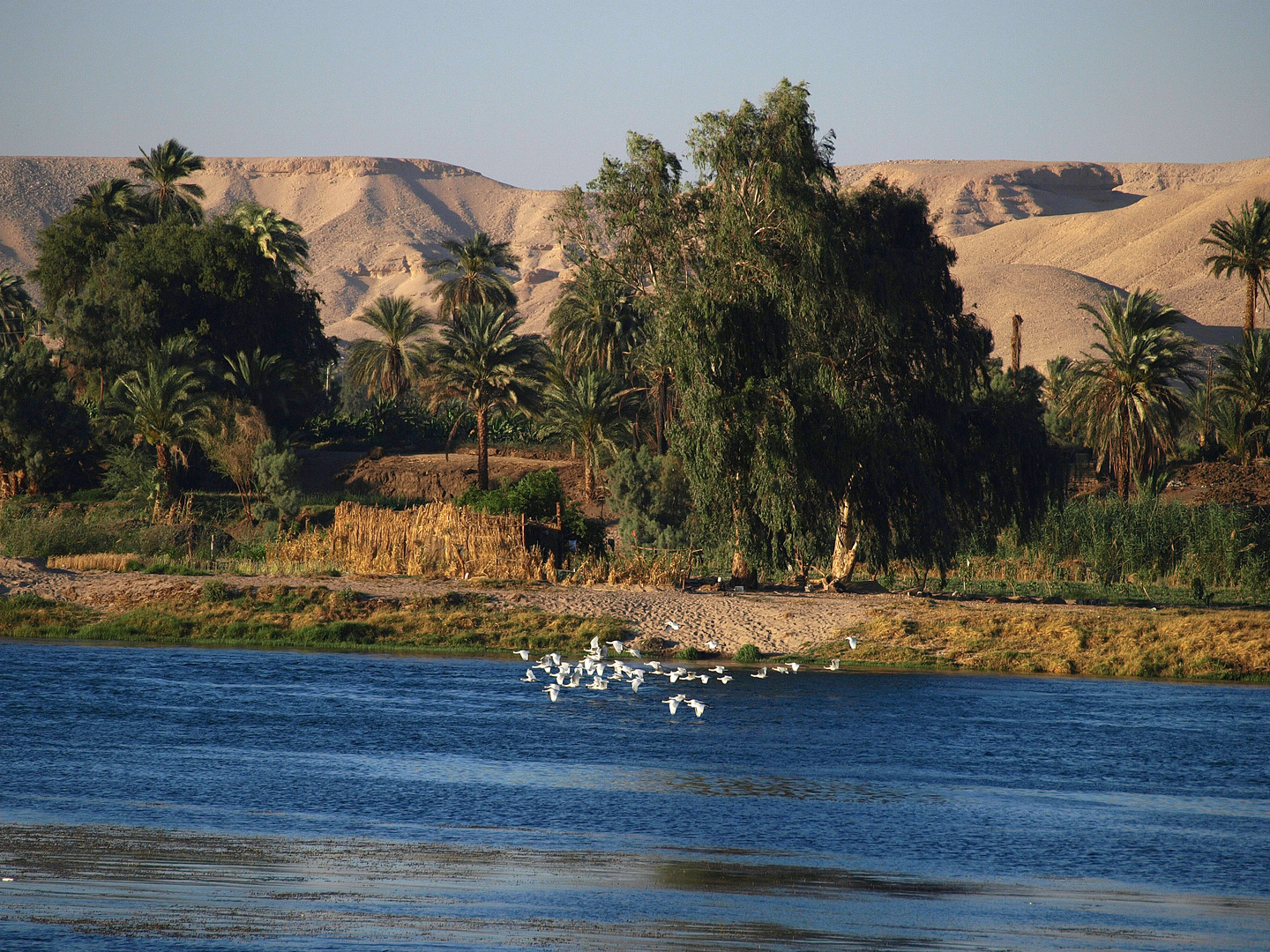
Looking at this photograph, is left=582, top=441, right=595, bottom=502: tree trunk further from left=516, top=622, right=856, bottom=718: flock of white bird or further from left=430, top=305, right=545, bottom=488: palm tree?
left=516, top=622, right=856, bottom=718: flock of white bird

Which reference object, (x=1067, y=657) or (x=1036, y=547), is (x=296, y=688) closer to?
(x=1067, y=657)

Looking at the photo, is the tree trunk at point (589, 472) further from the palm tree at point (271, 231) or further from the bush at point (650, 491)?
the palm tree at point (271, 231)

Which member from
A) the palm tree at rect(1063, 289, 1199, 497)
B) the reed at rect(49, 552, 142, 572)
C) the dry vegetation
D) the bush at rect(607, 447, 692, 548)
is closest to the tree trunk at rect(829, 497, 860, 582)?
the dry vegetation

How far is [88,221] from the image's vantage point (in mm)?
78938

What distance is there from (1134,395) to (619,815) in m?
46.9

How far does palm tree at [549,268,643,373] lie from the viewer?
6331cm

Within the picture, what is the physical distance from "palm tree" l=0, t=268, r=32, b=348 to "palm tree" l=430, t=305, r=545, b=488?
4770 centimetres

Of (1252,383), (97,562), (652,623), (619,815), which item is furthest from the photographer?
(1252,383)

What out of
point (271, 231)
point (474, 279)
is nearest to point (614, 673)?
point (474, 279)

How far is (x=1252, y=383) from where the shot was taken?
61.3 meters

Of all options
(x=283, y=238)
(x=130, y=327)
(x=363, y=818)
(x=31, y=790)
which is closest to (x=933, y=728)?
(x=363, y=818)

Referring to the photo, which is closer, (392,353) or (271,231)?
(392,353)

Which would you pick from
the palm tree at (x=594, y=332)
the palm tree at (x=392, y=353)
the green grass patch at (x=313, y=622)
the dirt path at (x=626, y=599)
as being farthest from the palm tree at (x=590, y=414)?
the green grass patch at (x=313, y=622)

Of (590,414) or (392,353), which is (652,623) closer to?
(590,414)
